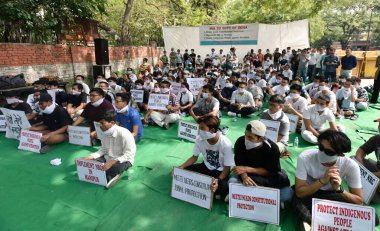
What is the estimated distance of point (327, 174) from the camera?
2775 millimetres

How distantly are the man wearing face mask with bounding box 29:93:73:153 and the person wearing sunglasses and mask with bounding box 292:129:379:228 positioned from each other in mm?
4789

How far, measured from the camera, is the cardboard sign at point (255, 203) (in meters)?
3.19

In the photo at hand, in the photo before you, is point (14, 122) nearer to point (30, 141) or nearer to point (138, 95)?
point (30, 141)

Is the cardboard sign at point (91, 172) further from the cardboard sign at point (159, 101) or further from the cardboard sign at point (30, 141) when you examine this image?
the cardboard sign at point (159, 101)

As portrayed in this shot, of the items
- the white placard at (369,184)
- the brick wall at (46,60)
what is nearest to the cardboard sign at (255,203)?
the white placard at (369,184)

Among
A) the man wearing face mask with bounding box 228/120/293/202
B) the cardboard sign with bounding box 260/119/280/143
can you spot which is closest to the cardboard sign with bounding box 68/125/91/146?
the man wearing face mask with bounding box 228/120/293/202

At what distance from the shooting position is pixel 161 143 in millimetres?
5988

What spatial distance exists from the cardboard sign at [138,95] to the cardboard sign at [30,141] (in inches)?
142

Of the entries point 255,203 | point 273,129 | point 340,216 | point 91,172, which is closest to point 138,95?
point 91,172

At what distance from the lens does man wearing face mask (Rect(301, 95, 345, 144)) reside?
536 centimetres

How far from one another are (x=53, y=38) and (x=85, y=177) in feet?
30.3

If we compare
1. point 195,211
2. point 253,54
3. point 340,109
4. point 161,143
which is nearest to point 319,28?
point 253,54

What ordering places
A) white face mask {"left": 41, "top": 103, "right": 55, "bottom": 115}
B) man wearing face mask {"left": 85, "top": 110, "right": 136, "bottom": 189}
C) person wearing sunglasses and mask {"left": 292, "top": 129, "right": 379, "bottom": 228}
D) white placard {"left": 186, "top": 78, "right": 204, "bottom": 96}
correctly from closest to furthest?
person wearing sunglasses and mask {"left": 292, "top": 129, "right": 379, "bottom": 228} → man wearing face mask {"left": 85, "top": 110, "right": 136, "bottom": 189} → white face mask {"left": 41, "top": 103, "right": 55, "bottom": 115} → white placard {"left": 186, "top": 78, "right": 204, "bottom": 96}

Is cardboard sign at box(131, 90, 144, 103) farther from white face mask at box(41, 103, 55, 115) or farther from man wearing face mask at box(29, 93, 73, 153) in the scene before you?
white face mask at box(41, 103, 55, 115)
